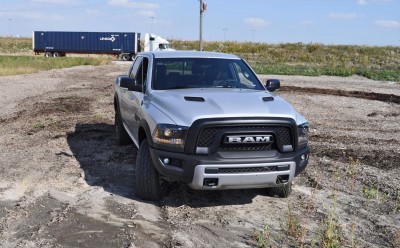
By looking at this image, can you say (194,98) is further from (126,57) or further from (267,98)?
(126,57)

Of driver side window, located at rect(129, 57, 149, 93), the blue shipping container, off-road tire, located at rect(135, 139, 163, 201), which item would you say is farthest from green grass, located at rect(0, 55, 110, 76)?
off-road tire, located at rect(135, 139, 163, 201)

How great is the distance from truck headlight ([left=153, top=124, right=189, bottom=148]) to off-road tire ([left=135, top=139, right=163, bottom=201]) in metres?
0.36

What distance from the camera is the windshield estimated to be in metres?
6.48

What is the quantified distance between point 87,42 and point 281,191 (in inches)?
2234

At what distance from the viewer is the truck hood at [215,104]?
514 cm

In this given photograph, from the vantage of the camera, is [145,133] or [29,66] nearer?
[145,133]

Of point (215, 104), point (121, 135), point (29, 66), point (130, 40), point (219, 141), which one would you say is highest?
point (130, 40)

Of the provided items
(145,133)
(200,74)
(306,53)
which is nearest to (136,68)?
(200,74)

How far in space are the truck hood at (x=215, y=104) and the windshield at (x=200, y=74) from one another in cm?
33

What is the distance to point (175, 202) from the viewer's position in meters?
5.75

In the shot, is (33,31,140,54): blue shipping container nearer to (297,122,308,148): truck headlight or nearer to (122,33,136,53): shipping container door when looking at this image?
(122,33,136,53): shipping container door

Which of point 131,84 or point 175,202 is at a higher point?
point 131,84

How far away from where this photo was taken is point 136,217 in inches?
204

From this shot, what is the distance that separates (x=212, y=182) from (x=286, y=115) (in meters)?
1.11
